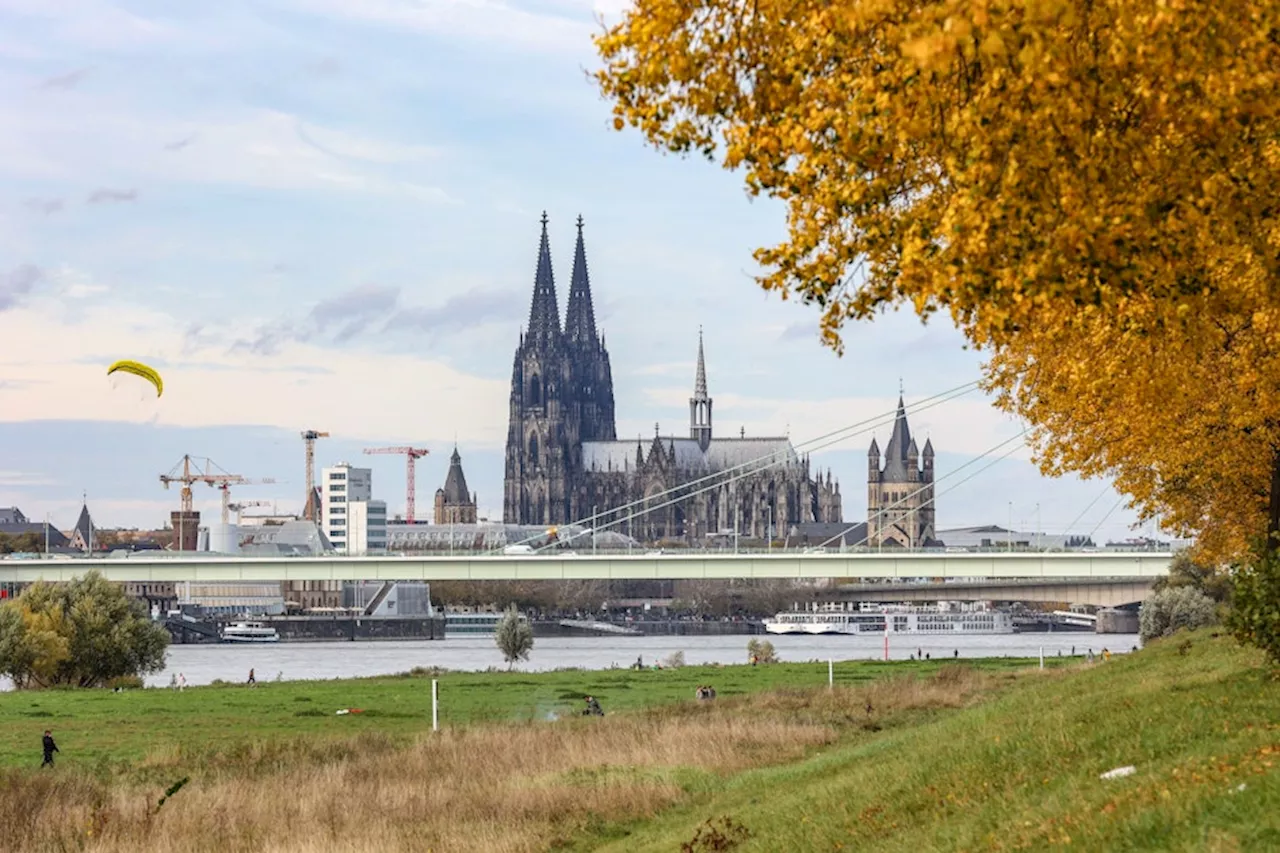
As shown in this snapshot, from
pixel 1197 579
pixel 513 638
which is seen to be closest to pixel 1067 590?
pixel 1197 579

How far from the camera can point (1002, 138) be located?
9.36m

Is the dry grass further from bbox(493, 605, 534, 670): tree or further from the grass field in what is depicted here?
bbox(493, 605, 534, 670): tree

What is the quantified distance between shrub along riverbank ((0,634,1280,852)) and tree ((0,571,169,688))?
19278 millimetres

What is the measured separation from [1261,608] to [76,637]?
51008 mm

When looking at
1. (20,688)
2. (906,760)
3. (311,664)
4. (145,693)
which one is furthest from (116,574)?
(906,760)

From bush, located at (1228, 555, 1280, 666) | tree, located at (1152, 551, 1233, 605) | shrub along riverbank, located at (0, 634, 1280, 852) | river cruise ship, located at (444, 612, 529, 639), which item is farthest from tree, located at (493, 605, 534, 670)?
river cruise ship, located at (444, 612, 529, 639)

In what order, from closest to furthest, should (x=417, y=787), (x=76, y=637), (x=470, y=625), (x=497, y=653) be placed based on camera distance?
(x=417, y=787)
(x=76, y=637)
(x=497, y=653)
(x=470, y=625)

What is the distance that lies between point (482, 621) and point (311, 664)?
63914mm

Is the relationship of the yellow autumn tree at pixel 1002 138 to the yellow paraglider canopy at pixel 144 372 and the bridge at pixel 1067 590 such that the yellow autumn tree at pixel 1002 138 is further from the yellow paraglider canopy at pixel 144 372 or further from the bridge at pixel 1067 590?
the bridge at pixel 1067 590

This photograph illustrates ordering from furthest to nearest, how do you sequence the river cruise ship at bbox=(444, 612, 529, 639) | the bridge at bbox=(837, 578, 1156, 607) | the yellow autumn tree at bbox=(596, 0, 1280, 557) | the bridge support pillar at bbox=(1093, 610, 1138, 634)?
the river cruise ship at bbox=(444, 612, 529, 639) → the bridge support pillar at bbox=(1093, 610, 1138, 634) → the bridge at bbox=(837, 578, 1156, 607) → the yellow autumn tree at bbox=(596, 0, 1280, 557)

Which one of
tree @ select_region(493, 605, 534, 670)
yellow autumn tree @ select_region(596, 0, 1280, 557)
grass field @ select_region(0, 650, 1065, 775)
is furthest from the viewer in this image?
tree @ select_region(493, 605, 534, 670)

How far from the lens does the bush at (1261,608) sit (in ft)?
54.8

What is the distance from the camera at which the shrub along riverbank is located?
11766 mm

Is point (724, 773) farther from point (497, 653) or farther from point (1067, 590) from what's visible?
point (1067, 590)
